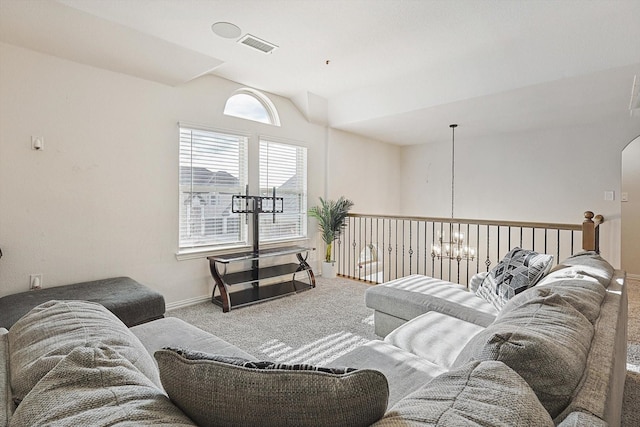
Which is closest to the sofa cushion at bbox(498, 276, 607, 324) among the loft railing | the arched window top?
the loft railing

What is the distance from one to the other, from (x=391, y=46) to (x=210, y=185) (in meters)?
2.57

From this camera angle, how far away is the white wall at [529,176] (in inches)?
187

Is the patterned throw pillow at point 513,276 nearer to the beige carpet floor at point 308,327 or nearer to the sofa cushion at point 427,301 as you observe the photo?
the sofa cushion at point 427,301

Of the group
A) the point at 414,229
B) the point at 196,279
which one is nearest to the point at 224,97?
the point at 196,279

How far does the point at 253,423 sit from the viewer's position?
67 centimetres

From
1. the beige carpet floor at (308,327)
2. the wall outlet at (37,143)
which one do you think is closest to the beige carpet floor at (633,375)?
the beige carpet floor at (308,327)

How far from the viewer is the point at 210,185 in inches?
158

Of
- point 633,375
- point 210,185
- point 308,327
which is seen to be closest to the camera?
point 633,375

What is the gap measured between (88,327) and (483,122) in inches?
204

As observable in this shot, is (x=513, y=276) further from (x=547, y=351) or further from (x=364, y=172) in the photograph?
(x=364, y=172)

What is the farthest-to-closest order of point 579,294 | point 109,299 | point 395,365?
point 109,299, point 395,365, point 579,294

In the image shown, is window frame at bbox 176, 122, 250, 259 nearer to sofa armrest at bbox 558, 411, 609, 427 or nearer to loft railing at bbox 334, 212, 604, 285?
loft railing at bbox 334, 212, 604, 285

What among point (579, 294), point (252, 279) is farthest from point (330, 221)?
point (579, 294)

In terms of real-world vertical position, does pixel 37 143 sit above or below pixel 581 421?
above
